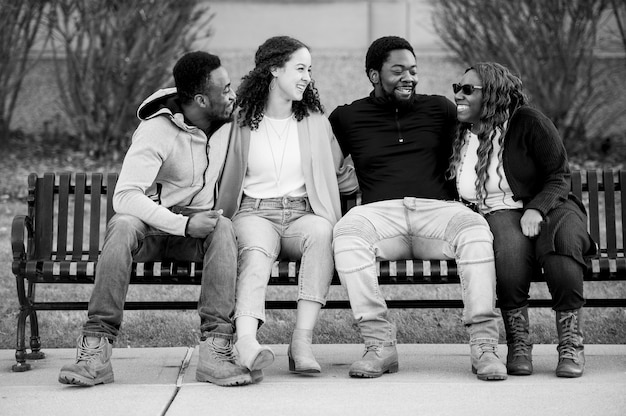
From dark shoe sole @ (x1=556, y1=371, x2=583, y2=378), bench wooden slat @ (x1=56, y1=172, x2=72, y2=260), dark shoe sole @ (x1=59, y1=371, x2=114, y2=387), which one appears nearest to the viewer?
dark shoe sole @ (x1=59, y1=371, x2=114, y2=387)

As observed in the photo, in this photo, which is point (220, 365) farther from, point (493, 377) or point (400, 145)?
point (400, 145)

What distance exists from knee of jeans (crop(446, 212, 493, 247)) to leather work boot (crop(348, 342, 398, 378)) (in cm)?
60

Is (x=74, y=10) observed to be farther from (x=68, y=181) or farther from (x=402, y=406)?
(x=402, y=406)

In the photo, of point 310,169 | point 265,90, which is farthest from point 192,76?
point 310,169

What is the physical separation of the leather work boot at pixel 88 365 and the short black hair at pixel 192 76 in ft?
4.57

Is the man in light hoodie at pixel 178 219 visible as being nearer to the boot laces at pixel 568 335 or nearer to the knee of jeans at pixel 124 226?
the knee of jeans at pixel 124 226

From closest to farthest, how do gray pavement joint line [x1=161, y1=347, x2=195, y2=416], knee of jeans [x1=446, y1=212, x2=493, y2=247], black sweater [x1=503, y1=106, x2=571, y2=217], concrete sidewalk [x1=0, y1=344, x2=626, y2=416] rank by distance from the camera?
concrete sidewalk [x1=0, y1=344, x2=626, y2=416] → gray pavement joint line [x1=161, y1=347, x2=195, y2=416] → knee of jeans [x1=446, y1=212, x2=493, y2=247] → black sweater [x1=503, y1=106, x2=571, y2=217]

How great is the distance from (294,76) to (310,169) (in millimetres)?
492

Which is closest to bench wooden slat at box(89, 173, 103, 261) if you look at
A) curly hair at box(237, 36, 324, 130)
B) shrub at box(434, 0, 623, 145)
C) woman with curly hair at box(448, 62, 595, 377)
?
curly hair at box(237, 36, 324, 130)

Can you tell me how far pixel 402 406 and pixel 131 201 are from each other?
1.64 m

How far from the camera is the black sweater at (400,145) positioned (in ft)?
17.5

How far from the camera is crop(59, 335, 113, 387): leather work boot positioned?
4.52 metres

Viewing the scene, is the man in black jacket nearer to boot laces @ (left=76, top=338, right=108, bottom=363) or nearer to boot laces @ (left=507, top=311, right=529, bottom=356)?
boot laces @ (left=507, top=311, right=529, bottom=356)

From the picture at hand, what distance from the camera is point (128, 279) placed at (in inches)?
186
